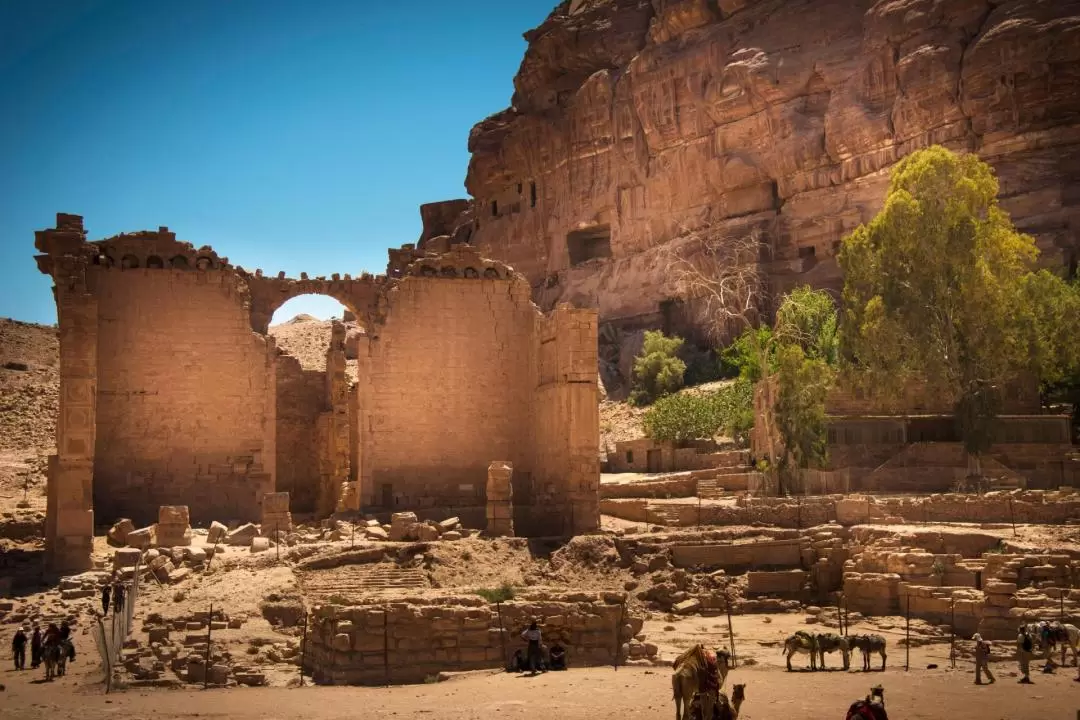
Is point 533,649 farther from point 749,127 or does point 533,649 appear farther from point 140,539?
point 749,127

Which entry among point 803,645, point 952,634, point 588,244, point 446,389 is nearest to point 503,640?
point 803,645

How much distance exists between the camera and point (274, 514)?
23984mm

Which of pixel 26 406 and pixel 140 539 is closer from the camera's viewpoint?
pixel 140 539

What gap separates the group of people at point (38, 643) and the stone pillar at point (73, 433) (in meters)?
4.92

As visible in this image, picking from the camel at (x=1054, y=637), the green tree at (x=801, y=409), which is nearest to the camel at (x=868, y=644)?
the camel at (x=1054, y=637)

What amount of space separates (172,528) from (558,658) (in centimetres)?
975

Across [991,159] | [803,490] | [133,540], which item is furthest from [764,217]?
[133,540]

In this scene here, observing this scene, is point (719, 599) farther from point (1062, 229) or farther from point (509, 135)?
point (509, 135)

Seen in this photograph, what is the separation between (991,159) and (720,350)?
474 inches

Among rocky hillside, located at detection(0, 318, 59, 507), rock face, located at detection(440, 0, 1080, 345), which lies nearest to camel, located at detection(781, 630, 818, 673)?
rocky hillside, located at detection(0, 318, 59, 507)

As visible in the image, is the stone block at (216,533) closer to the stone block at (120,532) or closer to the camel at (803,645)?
the stone block at (120,532)

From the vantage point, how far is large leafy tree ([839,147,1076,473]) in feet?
97.2

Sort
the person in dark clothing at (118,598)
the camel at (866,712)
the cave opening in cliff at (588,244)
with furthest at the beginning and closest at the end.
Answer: the cave opening in cliff at (588,244) → the person in dark clothing at (118,598) → the camel at (866,712)

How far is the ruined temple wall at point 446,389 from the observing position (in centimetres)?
2711
